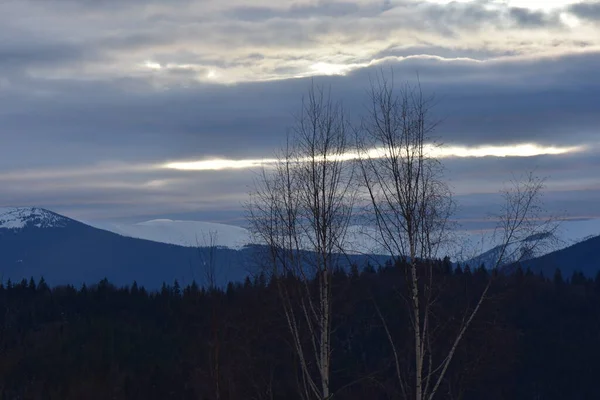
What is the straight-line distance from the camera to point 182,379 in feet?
462

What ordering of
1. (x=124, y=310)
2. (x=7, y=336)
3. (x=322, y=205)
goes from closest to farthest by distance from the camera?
(x=322, y=205)
(x=7, y=336)
(x=124, y=310)

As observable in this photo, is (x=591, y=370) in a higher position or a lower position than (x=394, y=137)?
lower

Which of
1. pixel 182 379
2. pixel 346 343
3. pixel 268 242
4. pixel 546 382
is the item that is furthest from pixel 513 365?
pixel 268 242

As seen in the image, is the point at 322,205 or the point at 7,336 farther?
the point at 7,336

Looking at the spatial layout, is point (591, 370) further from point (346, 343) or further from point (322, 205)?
point (322, 205)

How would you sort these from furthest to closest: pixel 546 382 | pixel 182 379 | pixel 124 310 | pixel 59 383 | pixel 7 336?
1. pixel 124 310
2. pixel 7 336
3. pixel 546 382
4. pixel 59 383
5. pixel 182 379

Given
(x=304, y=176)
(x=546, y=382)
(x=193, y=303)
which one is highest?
(x=304, y=176)

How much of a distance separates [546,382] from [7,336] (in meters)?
99.6

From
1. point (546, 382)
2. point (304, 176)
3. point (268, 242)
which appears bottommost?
point (546, 382)

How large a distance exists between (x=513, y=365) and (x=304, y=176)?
128 meters

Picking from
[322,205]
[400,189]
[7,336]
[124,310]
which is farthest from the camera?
[124,310]

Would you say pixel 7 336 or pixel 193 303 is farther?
pixel 7 336

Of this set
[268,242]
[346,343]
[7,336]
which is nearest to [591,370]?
[346,343]

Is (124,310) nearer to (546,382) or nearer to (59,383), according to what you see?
(59,383)
